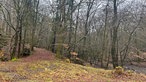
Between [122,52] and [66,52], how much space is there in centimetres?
1132

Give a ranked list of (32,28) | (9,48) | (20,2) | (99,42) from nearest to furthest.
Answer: (20,2)
(9,48)
(32,28)
(99,42)

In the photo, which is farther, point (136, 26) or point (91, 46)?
point (91, 46)

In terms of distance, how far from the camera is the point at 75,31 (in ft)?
87.8

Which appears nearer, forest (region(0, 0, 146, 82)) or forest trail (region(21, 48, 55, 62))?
forest (region(0, 0, 146, 82))

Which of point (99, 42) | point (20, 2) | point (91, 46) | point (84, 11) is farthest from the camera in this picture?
point (99, 42)

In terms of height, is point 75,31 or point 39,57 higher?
point 75,31

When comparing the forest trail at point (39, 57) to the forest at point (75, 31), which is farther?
the forest trail at point (39, 57)

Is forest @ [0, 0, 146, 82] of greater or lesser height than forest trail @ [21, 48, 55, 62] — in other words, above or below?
above

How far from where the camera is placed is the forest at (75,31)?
64.7 ft

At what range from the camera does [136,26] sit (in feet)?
82.7

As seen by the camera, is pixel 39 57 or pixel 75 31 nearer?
pixel 39 57

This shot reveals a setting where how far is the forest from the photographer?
19.7 meters

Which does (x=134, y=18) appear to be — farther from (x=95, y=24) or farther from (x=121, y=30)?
(x=95, y=24)

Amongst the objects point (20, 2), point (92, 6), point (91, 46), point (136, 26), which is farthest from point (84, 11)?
point (20, 2)
